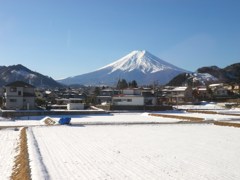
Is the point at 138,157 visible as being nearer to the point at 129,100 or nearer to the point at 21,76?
the point at 129,100

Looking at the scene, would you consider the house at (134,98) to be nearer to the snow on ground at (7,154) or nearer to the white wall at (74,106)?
the white wall at (74,106)

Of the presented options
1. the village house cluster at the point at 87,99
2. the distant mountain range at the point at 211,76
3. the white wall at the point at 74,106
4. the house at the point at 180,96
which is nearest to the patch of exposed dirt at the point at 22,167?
the white wall at the point at 74,106

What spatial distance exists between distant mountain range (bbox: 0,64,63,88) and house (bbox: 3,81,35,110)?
107 m

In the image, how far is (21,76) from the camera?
15375 centimetres

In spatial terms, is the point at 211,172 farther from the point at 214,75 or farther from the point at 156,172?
the point at 214,75

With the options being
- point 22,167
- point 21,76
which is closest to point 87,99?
point 22,167

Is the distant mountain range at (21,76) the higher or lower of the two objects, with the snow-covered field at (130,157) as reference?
higher

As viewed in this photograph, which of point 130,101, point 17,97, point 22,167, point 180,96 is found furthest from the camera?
point 180,96

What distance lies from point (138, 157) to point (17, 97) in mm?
30779

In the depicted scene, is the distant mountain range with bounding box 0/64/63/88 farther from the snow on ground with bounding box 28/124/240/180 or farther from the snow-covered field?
the snow on ground with bounding box 28/124/240/180

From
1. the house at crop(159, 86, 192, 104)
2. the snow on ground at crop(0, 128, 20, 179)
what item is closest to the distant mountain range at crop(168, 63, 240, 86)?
the house at crop(159, 86, 192, 104)

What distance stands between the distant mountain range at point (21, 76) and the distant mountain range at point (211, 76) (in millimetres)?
62407

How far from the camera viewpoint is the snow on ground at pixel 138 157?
29.3 ft

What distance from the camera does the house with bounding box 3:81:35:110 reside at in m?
39.1
